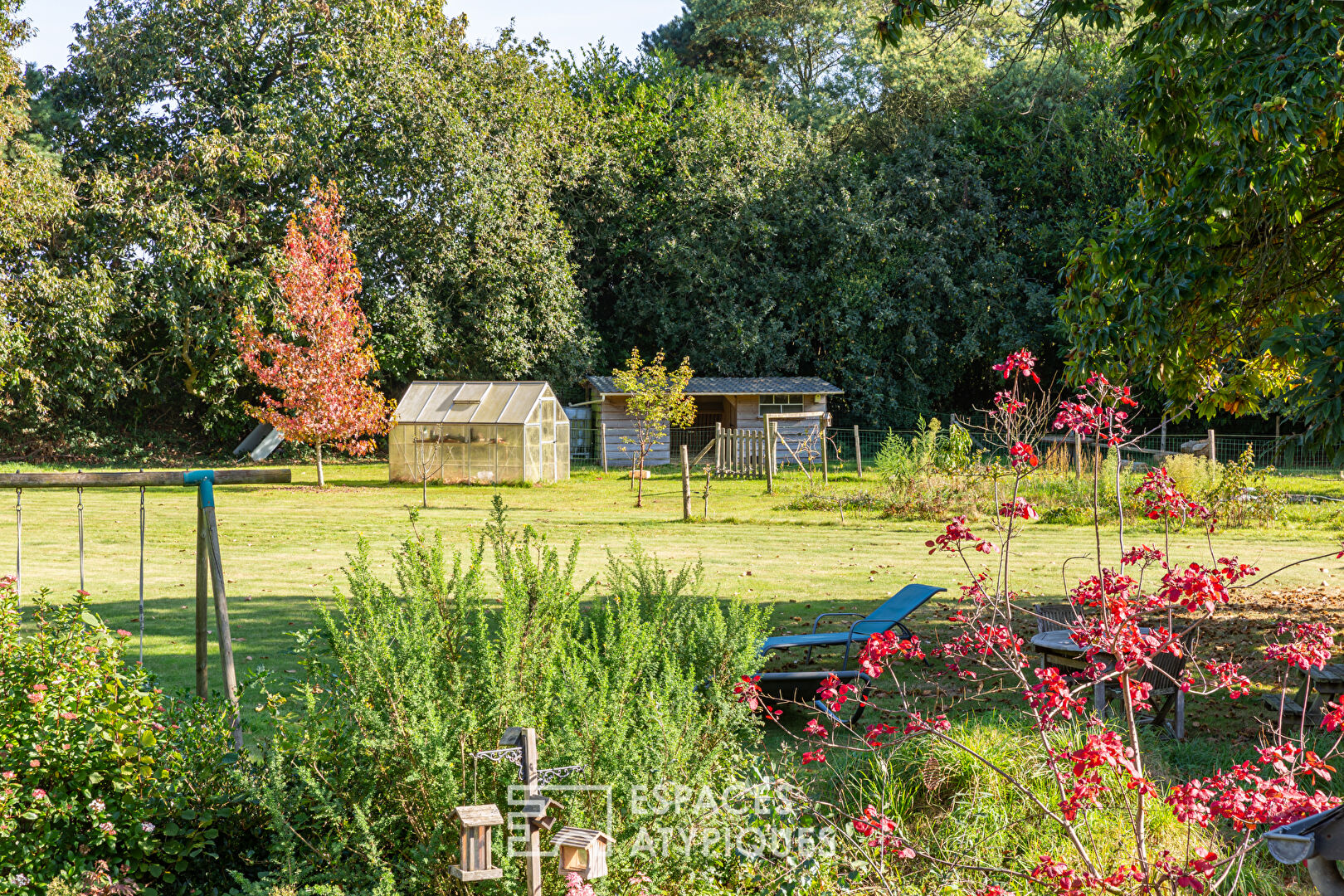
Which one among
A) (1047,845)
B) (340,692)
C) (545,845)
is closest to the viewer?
(545,845)

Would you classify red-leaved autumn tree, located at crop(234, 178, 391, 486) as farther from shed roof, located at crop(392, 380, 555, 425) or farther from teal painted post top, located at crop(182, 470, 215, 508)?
teal painted post top, located at crop(182, 470, 215, 508)

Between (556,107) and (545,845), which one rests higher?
(556,107)

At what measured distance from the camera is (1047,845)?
12.7ft

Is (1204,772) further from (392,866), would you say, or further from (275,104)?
(275,104)

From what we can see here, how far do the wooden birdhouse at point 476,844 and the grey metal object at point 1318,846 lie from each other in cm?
196

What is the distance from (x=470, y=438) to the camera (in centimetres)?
2205

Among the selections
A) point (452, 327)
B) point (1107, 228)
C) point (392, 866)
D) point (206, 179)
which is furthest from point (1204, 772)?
point (206, 179)

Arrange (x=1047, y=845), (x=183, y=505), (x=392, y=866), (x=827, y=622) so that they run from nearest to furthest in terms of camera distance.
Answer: (x=392, y=866) → (x=1047, y=845) → (x=827, y=622) → (x=183, y=505)

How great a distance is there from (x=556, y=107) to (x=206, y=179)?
410 inches

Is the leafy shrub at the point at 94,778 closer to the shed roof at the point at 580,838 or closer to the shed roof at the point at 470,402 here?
the shed roof at the point at 580,838

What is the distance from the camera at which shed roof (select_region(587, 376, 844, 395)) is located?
27219 mm

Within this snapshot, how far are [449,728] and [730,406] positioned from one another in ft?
83.3

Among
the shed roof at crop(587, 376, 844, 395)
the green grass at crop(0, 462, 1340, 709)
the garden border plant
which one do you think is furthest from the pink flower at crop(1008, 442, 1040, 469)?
the shed roof at crop(587, 376, 844, 395)

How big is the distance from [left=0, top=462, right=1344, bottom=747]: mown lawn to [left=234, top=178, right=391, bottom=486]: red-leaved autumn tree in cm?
254
